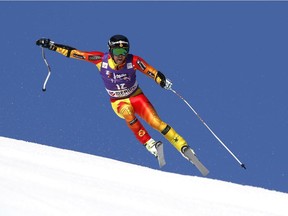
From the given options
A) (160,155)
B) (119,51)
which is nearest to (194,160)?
(160,155)

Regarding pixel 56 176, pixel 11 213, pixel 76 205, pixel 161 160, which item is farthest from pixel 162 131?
pixel 56 176

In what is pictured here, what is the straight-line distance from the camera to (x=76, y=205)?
8.20 meters

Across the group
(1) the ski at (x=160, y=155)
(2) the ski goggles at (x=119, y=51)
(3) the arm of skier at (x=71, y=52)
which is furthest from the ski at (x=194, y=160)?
(3) the arm of skier at (x=71, y=52)

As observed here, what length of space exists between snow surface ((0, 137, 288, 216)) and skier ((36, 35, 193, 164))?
102 centimetres

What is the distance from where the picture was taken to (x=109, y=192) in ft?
31.0

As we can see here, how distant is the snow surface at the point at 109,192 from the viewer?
8188mm

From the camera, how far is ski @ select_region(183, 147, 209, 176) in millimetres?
7668

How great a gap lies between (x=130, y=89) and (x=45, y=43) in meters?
1.13

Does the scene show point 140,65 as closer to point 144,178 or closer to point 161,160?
point 161,160

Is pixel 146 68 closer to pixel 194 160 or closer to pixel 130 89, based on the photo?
pixel 130 89

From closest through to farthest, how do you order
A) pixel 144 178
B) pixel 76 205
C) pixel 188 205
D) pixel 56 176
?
pixel 76 205 → pixel 188 205 → pixel 56 176 → pixel 144 178

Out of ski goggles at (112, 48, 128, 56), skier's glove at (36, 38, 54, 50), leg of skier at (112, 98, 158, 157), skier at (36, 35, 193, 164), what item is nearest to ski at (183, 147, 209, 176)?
skier at (36, 35, 193, 164)

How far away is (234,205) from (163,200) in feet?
3.50

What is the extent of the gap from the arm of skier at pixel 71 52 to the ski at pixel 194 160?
4.86 feet
